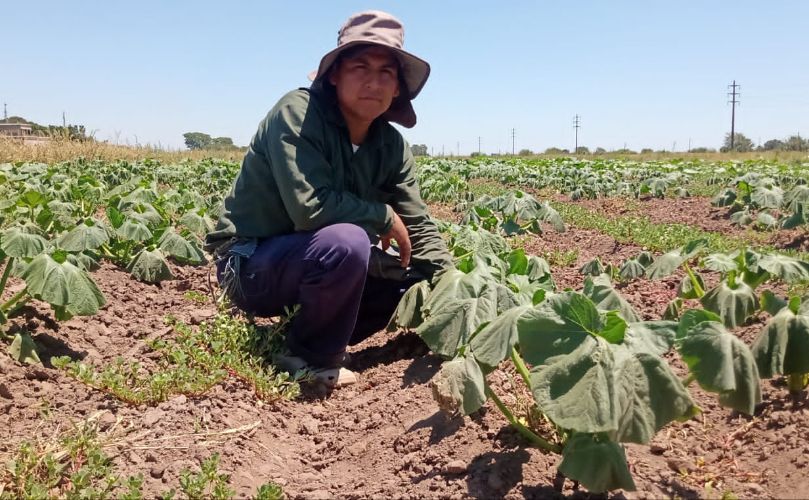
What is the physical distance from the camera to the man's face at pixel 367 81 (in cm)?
313

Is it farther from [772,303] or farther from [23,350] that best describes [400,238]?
[23,350]

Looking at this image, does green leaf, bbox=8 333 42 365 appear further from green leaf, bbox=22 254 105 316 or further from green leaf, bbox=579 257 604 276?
green leaf, bbox=579 257 604 276

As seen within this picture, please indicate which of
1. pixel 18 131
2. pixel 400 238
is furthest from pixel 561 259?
pixel 18 131

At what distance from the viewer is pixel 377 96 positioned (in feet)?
10.4

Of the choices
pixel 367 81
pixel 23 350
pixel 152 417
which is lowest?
pixel 152 417

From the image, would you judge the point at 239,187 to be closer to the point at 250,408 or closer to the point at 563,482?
the point at 250,408

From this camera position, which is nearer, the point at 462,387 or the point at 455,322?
the point at 462,387

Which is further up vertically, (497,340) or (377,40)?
(377,40)

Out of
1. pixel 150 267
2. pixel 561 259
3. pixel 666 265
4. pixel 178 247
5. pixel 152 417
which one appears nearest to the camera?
pixel 152 417

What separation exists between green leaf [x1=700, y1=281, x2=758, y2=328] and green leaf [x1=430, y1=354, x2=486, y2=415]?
0.83 metres

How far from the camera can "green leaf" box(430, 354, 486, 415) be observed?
2076mm

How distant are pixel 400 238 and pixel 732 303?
147 centimetres

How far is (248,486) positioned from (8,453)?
0.78m

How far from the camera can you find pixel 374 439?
2.64 metres
